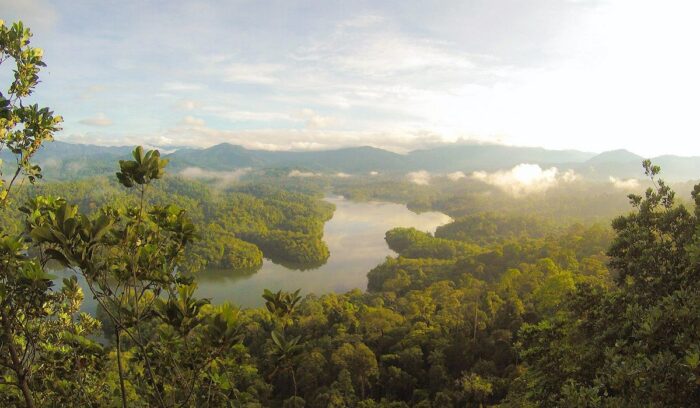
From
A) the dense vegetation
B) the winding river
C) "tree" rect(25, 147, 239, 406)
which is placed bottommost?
the winding river

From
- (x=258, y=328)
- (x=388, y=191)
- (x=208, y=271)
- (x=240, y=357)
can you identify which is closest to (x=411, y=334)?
(x=258, y=328)

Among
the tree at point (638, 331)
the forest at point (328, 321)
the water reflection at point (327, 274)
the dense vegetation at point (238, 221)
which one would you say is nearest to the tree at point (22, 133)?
the forest at point (328, 321)

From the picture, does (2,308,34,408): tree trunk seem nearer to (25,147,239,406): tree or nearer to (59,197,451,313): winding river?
(25,147,239,406): tree

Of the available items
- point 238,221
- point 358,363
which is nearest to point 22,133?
point 358,363

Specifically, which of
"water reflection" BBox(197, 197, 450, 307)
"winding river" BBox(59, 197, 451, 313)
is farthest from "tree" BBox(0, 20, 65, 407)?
"winding river" BBox(59, 197, 451, 313)

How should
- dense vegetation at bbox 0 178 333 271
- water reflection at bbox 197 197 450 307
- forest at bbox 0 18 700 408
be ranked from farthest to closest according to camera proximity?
dense vegetation at bbox 0 178 333 271 → water reflection at bbox 197 197 450 307 → forest at bbox 0 18 700 408

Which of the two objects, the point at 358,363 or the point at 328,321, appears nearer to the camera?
the point at 358,363

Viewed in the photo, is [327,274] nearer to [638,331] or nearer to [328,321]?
[328,321]

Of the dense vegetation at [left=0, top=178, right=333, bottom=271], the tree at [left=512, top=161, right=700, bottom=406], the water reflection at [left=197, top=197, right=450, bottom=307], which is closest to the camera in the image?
the tree at [left=512, top=161, right=700, bottom=406]

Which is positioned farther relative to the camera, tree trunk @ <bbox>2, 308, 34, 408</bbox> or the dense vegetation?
the dense vegetation
